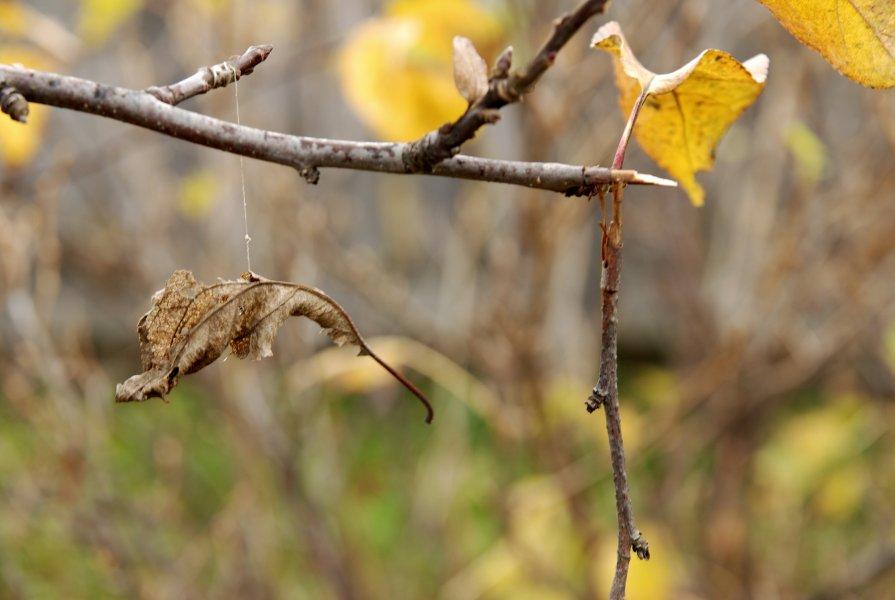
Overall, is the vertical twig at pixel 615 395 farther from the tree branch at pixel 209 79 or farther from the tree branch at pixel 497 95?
the tree branch at pixel 209 79

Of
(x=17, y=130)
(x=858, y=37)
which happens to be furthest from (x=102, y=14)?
(x=858, y=37)

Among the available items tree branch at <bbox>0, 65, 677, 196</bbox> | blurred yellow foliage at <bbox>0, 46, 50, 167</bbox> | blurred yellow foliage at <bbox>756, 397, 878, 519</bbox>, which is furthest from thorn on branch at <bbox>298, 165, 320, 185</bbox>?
blurred yellow foliage at <bbox>756, 397, 878, 519</bbox>

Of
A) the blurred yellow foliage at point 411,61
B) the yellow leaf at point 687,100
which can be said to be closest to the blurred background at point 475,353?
the blurred yellow foliage at point 411,61

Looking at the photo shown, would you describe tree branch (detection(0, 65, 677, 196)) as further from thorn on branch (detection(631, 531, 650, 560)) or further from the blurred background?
the blurred background

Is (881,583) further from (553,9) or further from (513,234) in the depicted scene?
(553,9)

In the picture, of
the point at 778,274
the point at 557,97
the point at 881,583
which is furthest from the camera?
the point at 881,583

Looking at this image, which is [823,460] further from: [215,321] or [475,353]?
[215,321]

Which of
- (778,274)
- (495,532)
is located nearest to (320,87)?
(495,532)
